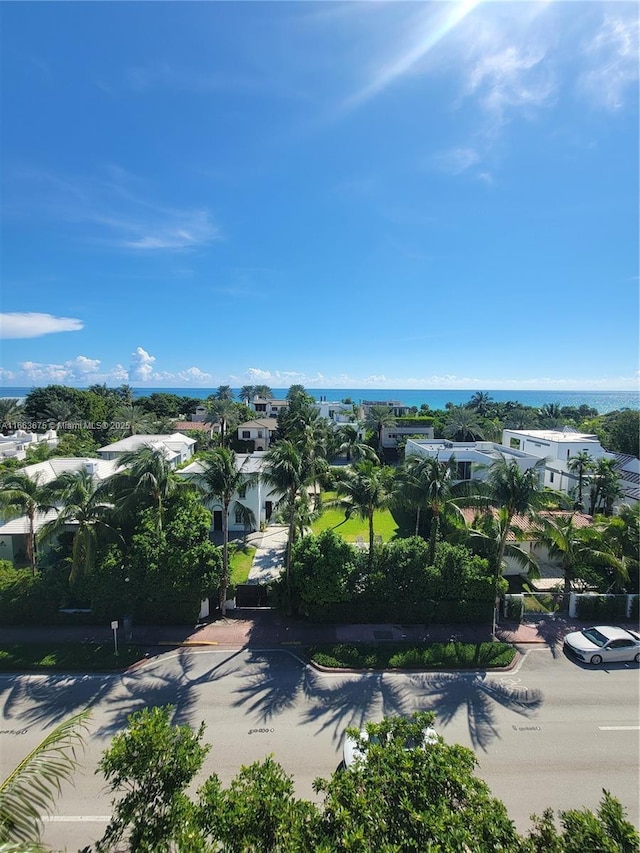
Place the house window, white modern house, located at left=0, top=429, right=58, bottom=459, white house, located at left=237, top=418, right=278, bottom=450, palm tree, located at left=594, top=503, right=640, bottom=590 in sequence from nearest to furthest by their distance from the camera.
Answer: palm tree, located at left=594, top=503, right=640, bottom=590 → the house window → white modern house, located at left=0, top=429, right=58, bottom=459 → white house, located at left=237, top=418, right=278, bottom=450

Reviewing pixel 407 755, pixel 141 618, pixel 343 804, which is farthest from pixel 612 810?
pixel 141 618

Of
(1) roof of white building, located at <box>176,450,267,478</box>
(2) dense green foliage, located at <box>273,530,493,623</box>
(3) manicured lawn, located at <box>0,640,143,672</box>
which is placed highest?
(1) roof of white building, located at <box>176,450,267,478</box>

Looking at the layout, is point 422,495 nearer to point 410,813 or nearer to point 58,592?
point 410,813

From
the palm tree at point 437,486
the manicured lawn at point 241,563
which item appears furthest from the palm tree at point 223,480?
the palm tree at point 437,486

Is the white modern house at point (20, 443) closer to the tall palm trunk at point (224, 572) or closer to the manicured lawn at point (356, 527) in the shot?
the manicured lawn at point (356, 527)

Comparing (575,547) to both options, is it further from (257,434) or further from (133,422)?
(133,422)

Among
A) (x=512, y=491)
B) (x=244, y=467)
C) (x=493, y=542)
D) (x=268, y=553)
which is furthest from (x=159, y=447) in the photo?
(x=512, y=491)

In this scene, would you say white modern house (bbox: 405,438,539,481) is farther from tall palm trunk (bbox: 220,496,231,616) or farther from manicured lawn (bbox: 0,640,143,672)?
manicured lawn (bbox: 0,640,143,672)

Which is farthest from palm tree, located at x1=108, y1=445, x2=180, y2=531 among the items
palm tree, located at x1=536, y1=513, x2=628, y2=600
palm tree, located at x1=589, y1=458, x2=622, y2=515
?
palm tree, located at x1=589, y1=458, x2=622, y2=515
